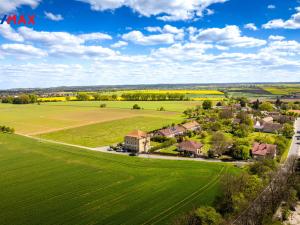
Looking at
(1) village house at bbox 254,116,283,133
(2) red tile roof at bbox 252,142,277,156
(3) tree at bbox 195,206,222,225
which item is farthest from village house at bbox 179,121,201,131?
(3) tree at bbox 195,206,222,225

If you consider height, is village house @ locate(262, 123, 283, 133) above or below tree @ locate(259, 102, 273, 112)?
below

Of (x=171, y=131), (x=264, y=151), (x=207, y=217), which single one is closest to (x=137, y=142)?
(x=171, y=131)

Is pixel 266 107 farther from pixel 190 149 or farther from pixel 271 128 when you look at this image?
pixel 190 149

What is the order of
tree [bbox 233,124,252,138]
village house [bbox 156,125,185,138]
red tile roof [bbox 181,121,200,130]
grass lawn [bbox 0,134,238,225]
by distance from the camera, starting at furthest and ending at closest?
red tile roof [bbox 181,121,200,130], tree [bbox 233,124,252,138], village house [bbox 156,125,185,138], grass lawn [bbox 0,134,238,225]

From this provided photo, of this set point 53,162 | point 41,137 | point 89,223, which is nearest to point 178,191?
point 89,223

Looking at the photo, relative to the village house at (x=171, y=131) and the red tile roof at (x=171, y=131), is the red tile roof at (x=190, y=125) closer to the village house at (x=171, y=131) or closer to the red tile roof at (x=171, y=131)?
the village house at (x=171, y=131)

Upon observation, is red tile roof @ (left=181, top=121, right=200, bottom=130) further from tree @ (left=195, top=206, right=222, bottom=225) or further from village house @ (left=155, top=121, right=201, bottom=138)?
tree @ (left=195, top=206, right=222, bottom=225)
